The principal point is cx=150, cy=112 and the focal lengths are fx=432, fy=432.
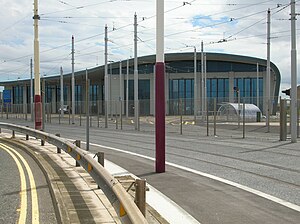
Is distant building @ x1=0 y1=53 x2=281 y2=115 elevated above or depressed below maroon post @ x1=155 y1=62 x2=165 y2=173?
above

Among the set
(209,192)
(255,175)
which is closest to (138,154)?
(255,175)

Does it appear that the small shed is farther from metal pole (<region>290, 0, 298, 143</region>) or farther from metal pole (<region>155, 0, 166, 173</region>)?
metal pole (<region>155, 0, 166, 173</region>)

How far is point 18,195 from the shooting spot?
8.09 m

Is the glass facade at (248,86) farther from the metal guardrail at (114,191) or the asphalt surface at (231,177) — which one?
the metal guardrail at (114,191)

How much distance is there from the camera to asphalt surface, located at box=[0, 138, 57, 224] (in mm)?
6582

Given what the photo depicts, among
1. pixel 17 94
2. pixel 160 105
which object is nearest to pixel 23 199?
pixel 160 105

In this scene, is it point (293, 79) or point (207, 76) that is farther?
point (207, 76)

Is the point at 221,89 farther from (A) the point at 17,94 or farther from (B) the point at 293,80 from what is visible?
(B) the point at 293,80

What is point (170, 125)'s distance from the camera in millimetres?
36156

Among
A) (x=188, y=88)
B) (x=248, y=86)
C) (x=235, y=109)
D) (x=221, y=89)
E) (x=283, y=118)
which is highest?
(x=248, y=86)

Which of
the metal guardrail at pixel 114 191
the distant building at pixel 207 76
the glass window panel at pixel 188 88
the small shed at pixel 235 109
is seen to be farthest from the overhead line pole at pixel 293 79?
the glass window panel at pixel 188 88

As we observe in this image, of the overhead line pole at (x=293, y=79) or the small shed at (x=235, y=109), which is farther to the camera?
the small shed at (x=235, y=109)

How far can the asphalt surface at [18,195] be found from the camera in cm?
658

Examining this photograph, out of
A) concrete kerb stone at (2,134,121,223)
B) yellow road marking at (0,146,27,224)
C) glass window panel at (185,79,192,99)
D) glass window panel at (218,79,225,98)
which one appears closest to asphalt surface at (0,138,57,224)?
yellow road marking at (0,146,27,224)
